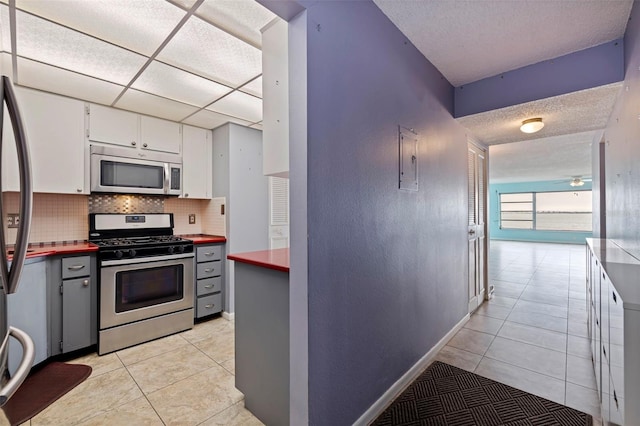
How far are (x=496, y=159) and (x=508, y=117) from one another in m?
4.40

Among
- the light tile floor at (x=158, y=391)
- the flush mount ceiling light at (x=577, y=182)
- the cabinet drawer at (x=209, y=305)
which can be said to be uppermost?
the flush mount ceiling light at (x=577, y=182)

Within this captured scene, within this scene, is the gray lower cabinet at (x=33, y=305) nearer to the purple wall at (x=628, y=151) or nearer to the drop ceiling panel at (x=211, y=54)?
the drop ceiling panel at (x=211, y=54)

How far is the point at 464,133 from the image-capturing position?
3.27 m

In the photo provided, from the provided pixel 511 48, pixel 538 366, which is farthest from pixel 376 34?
pixel 538 366

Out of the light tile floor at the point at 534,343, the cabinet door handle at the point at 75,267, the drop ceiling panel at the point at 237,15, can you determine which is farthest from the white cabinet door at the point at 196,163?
the light tile floor at the point at 534,343

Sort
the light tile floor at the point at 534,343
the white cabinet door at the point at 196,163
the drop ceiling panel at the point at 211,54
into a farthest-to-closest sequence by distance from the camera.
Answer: the white cabinet door at the point at 196,163, the light tile floor at the point at 534,343, the drop ceiling panel at the point at 211,54

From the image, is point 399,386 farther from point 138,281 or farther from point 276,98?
point 138,281

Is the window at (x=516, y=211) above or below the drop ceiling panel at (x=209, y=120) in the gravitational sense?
below

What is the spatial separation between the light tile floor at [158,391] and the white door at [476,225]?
285 centimetres

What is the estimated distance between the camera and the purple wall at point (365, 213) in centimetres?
146

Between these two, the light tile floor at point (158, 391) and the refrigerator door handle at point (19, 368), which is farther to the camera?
the light tile floor at point (158, 391)

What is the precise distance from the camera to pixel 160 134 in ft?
11.4

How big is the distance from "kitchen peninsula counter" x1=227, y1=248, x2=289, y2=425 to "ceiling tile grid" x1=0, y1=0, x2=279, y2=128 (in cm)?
149

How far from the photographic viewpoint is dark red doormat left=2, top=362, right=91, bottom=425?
3.33 ft
